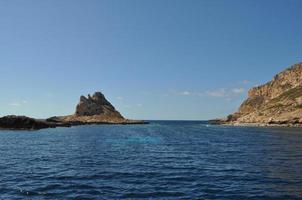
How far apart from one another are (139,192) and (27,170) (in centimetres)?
1969

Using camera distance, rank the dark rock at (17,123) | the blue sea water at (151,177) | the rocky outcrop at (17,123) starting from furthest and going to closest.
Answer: the dark rock at (17,123) < the rocky outcrop at (17,123) < the blue sea water at (151,177)

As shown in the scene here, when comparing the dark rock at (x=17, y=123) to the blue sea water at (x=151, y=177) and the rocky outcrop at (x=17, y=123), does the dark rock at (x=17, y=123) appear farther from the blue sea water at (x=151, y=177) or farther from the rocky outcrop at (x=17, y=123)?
the blue sea water at (x=151, y=177)

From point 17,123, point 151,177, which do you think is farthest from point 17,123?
point 151,177

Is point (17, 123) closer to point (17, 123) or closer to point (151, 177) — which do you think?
point (17, 123)

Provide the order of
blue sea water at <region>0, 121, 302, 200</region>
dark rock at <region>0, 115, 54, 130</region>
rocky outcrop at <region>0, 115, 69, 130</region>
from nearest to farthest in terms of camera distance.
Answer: blue sea water at <region>0, 121, 302, 200</region> < rocky outcrop at <region>0, 115, 69, 130</region> < dark rock at <region>0, 115, 54, 130</region>

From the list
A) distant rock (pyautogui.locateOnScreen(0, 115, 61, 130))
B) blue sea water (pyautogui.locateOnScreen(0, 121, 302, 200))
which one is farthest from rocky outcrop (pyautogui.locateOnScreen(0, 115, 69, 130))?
blue sea water (pyautogui.locateOnScreen(0, 121, 302, 200))

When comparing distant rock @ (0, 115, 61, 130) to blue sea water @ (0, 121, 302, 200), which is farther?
distant rock @ (0, 115, 61, 130)

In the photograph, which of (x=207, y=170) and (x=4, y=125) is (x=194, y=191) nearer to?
(x=207, y=170)

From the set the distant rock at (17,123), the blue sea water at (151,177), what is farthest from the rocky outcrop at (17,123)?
the blue sea water at (151,177)

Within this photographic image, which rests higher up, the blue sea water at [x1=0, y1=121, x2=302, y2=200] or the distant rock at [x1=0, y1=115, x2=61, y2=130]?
the distant rock at [x1=0, y1=115, x2=61, y2=130]

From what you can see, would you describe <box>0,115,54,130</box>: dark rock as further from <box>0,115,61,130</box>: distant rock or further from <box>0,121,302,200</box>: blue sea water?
<box>0,121,302,200</box>: blue sea water

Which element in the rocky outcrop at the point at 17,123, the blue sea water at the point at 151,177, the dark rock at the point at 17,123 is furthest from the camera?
the dark rock at the point at 17,123

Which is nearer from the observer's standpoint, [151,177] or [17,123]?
[151,177]

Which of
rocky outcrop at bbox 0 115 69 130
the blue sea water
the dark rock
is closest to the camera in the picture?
the blue sea water
